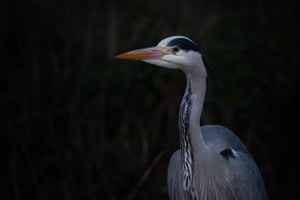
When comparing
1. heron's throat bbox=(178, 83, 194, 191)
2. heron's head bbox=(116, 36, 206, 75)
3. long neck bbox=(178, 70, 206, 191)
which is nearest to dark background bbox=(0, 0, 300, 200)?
heron's throat bbox=(178, 83, 194, 191)

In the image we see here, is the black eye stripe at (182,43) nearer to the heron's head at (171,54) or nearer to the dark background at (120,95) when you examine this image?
the heron's head at (171,54)

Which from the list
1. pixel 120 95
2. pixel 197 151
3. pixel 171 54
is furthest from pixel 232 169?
pixel 120 95

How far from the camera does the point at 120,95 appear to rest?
5.98 meters

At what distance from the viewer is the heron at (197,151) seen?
3.16 m

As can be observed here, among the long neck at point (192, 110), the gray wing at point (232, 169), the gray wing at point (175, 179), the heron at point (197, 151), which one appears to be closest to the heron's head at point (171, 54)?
the heron at point (197, 151)

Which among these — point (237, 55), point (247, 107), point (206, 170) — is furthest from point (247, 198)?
point (237, 55)

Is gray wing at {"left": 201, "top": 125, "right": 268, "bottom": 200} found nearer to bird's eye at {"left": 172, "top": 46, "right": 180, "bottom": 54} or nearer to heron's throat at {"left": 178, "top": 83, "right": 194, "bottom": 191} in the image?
heron's throat at {"left": 178, "top": 83, "right": 194, "bottom": 191}

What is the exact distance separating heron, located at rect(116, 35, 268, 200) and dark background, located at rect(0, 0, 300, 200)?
39.6 inches

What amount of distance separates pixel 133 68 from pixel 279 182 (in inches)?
69.0

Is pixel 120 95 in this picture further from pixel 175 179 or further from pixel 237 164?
pixel 237 164

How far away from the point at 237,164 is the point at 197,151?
33 cm

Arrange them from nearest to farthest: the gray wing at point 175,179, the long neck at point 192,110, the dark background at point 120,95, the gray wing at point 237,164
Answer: the long neck at point 192,110, the gray wing at point 237,164, the gray wing at point 175,179, the dark background at point 120,95

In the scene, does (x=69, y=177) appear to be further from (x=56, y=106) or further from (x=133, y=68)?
(x=133, y=68)

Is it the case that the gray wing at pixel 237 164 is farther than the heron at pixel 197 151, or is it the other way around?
the gray wing at pixel 237 164
